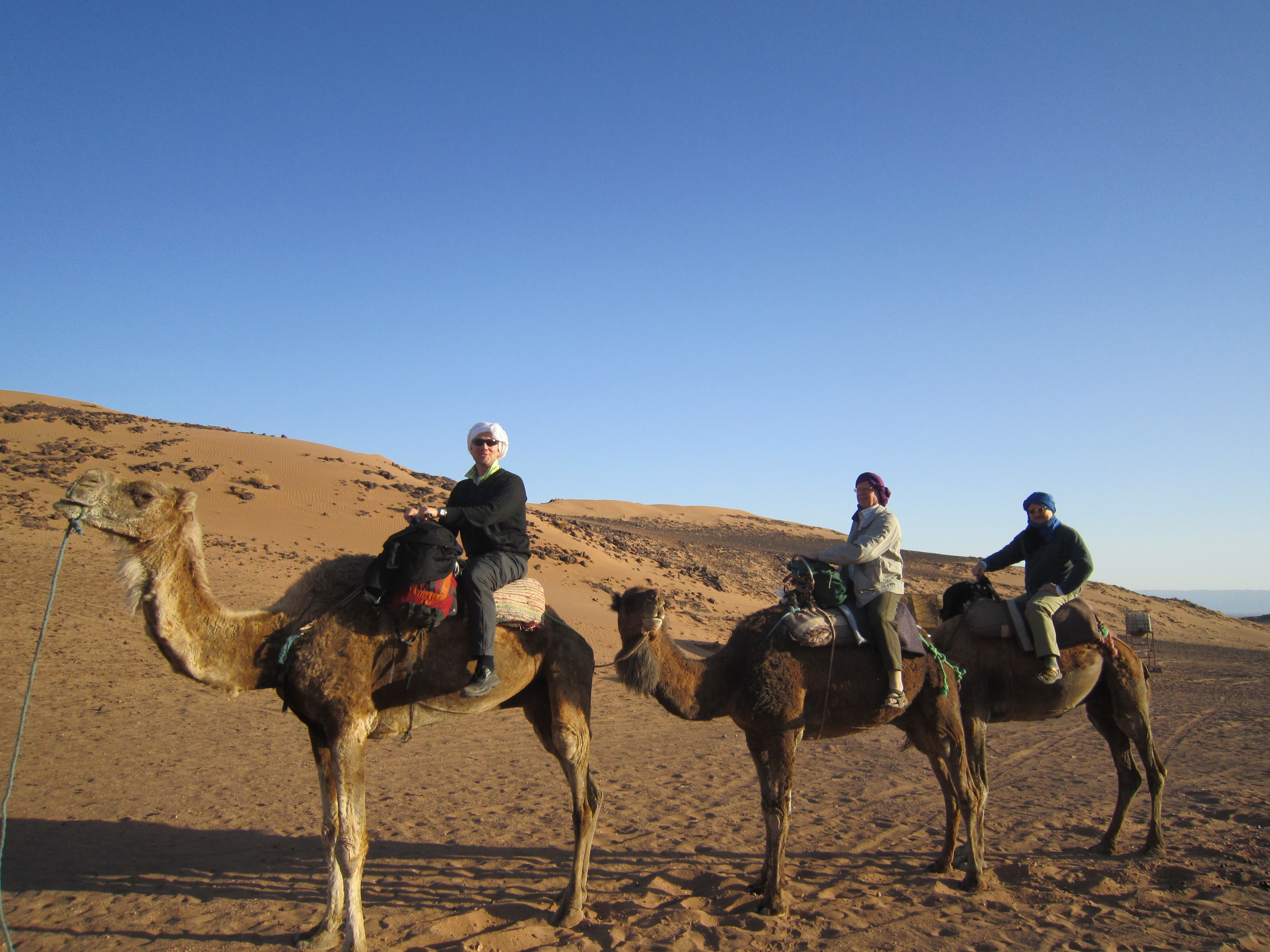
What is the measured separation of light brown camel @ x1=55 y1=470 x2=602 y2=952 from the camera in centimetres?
491

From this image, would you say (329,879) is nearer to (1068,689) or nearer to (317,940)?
(317,940)

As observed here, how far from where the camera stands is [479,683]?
18.4 ft

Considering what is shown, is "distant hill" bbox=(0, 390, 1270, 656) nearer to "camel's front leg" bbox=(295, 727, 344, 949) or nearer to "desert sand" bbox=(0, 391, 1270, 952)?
"desert sand" bbox=(0, 391, 1270, 952)

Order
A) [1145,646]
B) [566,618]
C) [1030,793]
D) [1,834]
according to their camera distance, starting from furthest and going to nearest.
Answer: [1145,646], [566,618], [1030,793], [1,834]

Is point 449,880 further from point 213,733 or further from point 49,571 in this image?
point 49,571

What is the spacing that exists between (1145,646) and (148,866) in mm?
37391

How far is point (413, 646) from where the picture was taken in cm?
561

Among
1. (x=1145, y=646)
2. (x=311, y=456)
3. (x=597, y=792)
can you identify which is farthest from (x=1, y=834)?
(x=1145, y=646)

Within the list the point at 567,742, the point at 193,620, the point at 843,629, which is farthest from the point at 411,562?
the point at 843,629

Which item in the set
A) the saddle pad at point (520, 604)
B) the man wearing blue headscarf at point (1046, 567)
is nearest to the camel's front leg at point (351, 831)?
the saddle pad at point (520, 604)

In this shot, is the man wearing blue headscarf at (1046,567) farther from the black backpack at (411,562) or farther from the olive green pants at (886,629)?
the black backpack at (411,562)

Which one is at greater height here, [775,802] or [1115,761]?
[1115,761]

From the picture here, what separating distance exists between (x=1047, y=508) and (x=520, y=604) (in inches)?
225

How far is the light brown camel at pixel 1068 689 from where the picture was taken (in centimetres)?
748
